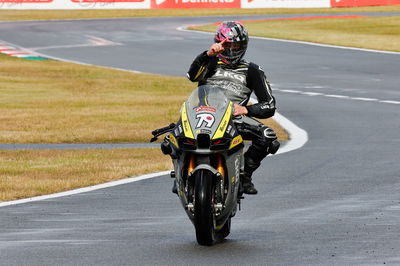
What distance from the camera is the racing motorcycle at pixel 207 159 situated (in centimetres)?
808

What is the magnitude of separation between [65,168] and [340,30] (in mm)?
35038

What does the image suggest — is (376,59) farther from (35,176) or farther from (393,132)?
(35,176)

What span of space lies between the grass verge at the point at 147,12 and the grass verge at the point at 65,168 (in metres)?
43.5

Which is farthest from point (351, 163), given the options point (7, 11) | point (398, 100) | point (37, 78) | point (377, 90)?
point (7, 11)

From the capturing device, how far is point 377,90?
83.7 ft

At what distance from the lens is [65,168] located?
14.0 meters

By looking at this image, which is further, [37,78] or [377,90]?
[37,78]

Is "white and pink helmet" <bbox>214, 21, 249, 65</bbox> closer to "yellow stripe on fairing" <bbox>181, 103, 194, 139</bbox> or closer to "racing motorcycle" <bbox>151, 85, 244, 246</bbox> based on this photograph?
"racing motorcycle" <bbox>151, 85, 244, 246</bbox>

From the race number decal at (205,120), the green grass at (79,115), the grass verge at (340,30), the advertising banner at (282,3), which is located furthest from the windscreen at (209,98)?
the advertising banner at (282,3)

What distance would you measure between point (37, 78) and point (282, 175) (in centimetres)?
1800

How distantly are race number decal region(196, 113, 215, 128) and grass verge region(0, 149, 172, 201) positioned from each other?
12.7 feet

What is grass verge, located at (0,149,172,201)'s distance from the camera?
1233 centimetres

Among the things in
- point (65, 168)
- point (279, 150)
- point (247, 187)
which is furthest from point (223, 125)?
point (279, 150)

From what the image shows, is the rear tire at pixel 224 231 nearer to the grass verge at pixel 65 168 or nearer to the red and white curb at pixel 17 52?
the grass verge at pixel 65 168
